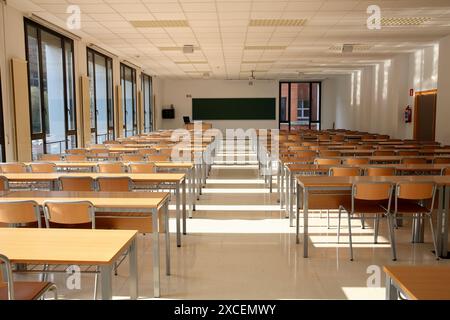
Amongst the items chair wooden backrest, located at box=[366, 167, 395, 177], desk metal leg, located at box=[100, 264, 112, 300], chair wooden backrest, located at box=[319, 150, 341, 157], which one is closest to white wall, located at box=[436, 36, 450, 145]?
chair wooden backrest, located at box=[319, 150, 341, 157]

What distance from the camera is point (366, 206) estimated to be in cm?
506

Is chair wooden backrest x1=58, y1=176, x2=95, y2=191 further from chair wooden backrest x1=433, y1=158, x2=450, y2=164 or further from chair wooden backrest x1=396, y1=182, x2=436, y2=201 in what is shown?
chair wooden backrest x1=433, y1=158, x2=450, y2=164

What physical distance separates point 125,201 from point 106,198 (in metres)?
0.24

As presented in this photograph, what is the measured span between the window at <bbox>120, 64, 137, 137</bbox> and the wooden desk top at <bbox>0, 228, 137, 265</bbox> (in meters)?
14.7

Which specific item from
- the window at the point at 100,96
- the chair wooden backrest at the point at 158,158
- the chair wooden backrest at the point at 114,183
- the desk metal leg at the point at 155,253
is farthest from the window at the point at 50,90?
the desk metal leg at the point at 155,253

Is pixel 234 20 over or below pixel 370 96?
over

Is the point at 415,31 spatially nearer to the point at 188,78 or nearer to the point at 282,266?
the point at 282,266

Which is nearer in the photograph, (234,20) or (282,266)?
(282,266)

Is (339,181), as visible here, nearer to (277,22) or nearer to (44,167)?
(44,167)

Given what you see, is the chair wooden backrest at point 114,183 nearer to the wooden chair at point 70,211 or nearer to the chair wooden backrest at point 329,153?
the wooden chair at point 70,211

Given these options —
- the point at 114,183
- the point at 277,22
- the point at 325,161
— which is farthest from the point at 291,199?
the point at 277,22

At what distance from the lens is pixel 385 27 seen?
32.0 ft

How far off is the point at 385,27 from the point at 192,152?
5.19 meters

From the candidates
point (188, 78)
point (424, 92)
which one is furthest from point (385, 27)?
point (188, 78)
